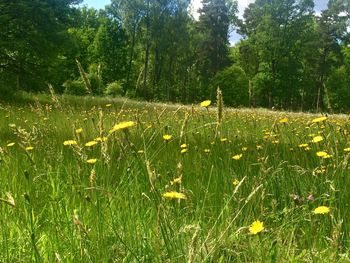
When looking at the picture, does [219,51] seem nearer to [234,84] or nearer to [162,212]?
[234,84]

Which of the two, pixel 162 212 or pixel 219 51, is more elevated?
pixel 219 51

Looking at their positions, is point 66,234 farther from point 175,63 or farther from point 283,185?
point 175,63

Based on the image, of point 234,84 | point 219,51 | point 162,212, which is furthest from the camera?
point 219,51

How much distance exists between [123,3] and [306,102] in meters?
21.4

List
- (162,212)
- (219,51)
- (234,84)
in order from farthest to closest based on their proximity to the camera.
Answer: (219,51), (234,84), (162,212)

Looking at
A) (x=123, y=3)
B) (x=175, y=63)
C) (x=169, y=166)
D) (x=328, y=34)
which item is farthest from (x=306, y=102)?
(x=169, y=166)

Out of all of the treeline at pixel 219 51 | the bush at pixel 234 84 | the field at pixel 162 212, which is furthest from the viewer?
the bush at pixel 234 84

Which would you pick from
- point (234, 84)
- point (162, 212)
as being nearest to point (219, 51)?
point (234, 84)

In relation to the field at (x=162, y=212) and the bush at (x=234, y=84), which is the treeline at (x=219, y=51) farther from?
the field at (x=162, y=212)

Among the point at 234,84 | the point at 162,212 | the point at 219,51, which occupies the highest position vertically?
the point at 219,51

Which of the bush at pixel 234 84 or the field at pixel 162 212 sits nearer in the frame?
the field at pixel 162 212

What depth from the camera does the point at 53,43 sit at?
15320 millimetres

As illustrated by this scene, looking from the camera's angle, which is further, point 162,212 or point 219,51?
point 219,51

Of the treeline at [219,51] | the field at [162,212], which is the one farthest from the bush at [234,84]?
the field at [162,212]
